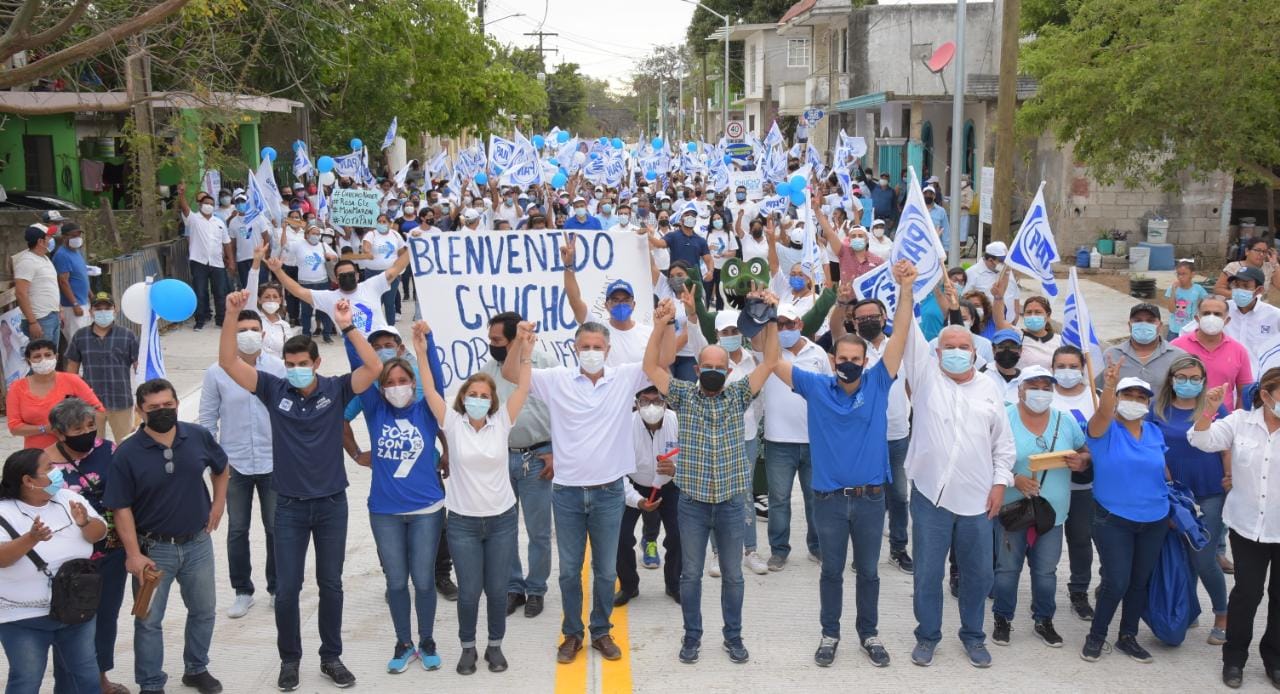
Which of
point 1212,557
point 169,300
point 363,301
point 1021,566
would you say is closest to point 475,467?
point 169,300

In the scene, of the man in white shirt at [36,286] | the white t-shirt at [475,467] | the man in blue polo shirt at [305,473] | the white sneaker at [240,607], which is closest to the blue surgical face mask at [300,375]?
the man in blue polo shirt at [305,473]

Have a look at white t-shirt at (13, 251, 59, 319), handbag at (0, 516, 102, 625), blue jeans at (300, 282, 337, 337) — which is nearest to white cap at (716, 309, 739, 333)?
handbag at (0, 516, 102, 625)

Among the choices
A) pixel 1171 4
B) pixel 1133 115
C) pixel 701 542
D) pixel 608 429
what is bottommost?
pixel 701 542

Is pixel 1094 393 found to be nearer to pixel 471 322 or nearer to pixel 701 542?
pixel 701 542

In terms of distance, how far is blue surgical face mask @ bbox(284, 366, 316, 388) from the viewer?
617 cm

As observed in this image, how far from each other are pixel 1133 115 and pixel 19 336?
1483cm

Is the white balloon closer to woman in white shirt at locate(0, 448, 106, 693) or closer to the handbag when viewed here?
woman in white shirt at locate(0, 448, 106, 693)

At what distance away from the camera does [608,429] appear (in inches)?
256

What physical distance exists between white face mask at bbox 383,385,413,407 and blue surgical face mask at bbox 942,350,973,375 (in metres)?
2.72

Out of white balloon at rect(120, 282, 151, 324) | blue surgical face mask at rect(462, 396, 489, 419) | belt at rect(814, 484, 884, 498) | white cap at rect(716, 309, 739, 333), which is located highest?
white balloon at rect(120, 282, 151, 324)

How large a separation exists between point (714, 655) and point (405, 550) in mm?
1729

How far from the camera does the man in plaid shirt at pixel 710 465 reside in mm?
6336

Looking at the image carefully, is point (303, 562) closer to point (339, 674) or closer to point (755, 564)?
point (339, 674)

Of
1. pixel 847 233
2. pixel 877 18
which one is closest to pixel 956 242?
pixel 847 233
